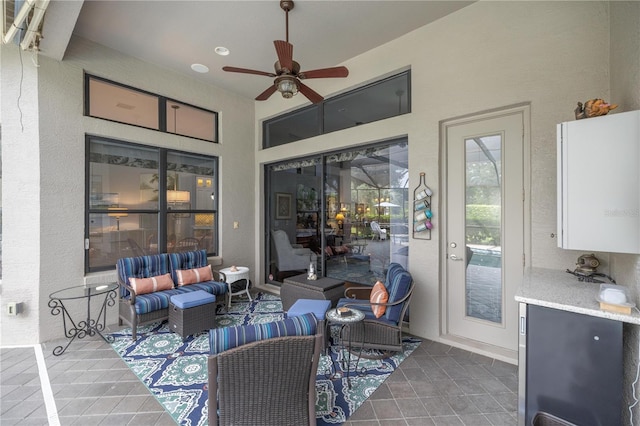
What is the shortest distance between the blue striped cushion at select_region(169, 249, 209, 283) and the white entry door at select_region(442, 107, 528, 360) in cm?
370

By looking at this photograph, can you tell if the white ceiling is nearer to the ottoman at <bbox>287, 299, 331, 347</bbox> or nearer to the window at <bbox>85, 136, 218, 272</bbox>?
the window at <bbox>85, 136, 218, 272</bbox>

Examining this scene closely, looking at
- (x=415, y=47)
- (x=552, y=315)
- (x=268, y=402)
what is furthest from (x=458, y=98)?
(x=268, y=402)

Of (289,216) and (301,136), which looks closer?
(301,136)

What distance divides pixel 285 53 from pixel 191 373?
3213mm

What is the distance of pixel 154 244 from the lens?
14.8ft

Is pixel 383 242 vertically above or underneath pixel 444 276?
above

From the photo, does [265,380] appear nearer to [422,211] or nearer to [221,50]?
[422,211]

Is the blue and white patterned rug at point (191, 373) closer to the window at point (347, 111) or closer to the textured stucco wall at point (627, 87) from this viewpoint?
the textured stucco wall at point (627, 87)

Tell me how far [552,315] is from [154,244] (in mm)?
5010

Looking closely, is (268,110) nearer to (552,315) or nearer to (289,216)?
(289,216)

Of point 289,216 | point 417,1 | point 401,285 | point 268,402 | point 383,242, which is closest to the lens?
point 268,402

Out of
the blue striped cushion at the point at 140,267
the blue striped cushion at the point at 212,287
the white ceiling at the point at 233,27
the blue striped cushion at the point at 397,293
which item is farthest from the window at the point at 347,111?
the blue striped cushion at the point at 140,267

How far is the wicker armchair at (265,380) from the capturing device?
1.53 m

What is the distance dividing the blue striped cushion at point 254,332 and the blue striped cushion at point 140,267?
2.98m
